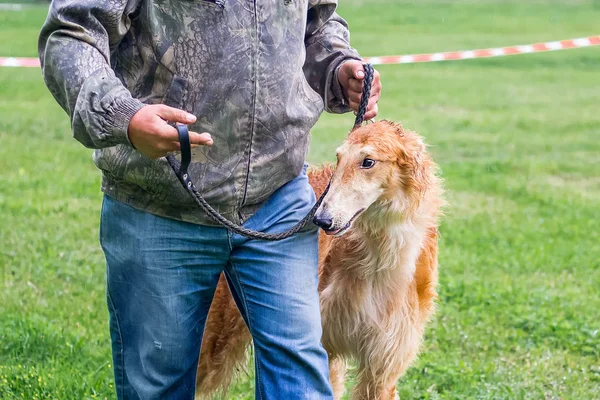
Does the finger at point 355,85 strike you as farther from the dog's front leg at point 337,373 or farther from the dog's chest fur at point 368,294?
the dog's front leg at point 337,373

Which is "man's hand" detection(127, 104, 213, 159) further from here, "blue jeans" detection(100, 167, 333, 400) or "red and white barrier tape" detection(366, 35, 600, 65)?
"red and white barrier tape" detection(366, 35, 600, 65)

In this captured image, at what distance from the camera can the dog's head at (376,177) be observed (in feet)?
11.0

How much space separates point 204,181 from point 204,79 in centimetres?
35

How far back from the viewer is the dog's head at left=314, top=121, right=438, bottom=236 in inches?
132

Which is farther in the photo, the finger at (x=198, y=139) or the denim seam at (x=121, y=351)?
the denim seam at (x=121, y=351)

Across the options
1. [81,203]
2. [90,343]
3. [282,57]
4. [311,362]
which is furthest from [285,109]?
[81,203]

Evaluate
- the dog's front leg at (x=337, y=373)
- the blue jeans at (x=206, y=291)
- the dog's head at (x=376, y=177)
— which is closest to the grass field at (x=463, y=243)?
the dog's front leg at (x=337, y=373)

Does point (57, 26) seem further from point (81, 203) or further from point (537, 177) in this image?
point (537, 177)

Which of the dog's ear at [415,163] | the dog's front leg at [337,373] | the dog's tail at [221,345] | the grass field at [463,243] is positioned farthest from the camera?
the grass field at [463,243]

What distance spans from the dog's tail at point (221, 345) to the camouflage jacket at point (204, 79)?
999 mm

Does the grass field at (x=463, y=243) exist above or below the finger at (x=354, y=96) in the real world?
below

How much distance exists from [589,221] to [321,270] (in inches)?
199

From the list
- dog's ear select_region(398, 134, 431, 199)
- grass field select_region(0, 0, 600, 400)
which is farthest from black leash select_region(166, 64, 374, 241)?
grass field select_region(0, 0, 600, 400)

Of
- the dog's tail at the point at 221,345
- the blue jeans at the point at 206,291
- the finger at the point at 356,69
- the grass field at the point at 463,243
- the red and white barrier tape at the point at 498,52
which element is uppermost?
the finger at the point at 356,69
